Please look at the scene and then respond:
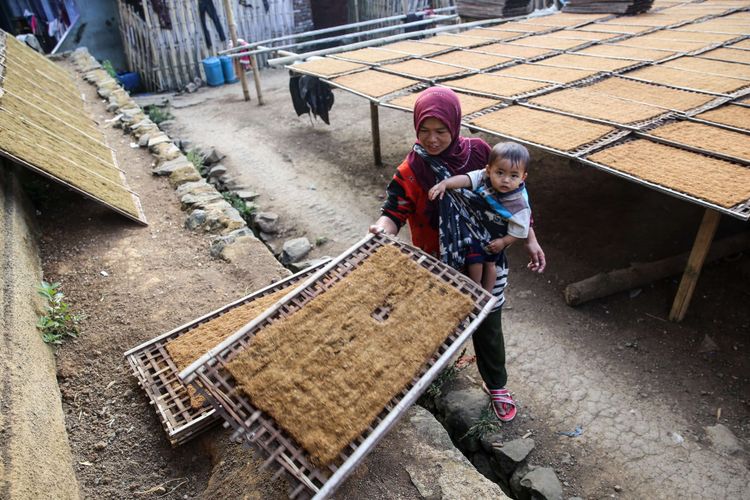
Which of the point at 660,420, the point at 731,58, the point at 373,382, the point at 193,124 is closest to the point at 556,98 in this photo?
the point at 731,58

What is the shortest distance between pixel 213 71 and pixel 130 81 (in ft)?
6.22

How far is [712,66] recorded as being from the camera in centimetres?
523

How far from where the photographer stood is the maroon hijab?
2105 mm

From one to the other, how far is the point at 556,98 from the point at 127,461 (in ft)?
15.0

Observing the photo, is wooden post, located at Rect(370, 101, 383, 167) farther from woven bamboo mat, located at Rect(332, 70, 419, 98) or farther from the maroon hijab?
the maroon hijab

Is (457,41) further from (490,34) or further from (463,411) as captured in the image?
(463,411)

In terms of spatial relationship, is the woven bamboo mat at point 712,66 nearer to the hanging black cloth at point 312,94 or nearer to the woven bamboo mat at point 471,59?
the woven bamboo mat at point 471,59

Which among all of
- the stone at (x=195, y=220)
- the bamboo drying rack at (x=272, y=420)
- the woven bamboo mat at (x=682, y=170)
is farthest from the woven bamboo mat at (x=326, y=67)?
the bamboo drying rack at (x=272, y=420)

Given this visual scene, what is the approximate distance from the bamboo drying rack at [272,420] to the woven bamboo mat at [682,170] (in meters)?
2.00

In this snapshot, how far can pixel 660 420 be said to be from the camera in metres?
3.23

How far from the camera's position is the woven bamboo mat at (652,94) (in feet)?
14.2

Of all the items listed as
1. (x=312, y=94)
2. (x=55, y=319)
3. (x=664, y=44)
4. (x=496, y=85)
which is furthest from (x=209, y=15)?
(x=55, y=319)

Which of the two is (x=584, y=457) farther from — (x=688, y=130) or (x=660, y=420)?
(x=688, y=130)

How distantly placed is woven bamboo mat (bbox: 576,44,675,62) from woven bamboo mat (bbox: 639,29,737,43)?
76 cm
